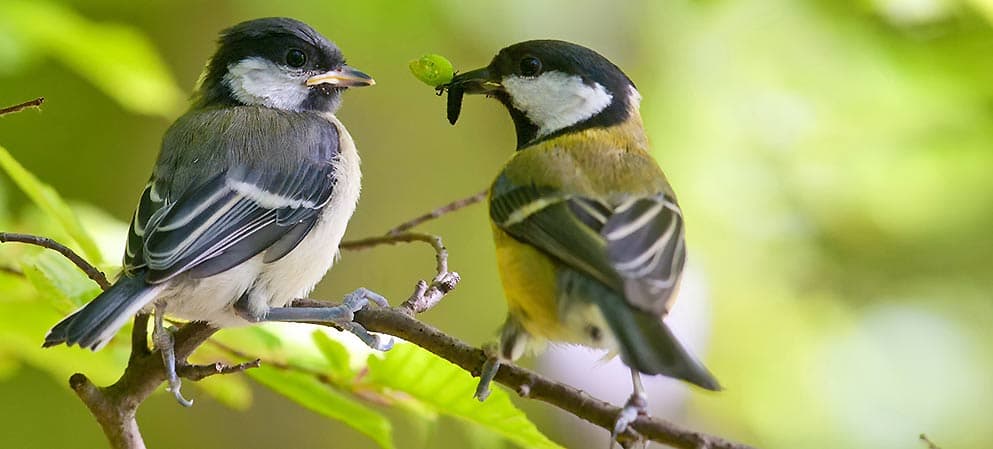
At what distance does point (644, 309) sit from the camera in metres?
1.04

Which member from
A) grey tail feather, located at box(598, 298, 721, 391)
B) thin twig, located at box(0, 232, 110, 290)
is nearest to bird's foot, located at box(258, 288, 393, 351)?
thin twig, located at box(0, 232, 110, 290)

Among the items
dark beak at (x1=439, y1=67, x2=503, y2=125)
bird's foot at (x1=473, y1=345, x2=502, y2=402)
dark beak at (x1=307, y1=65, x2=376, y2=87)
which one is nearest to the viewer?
bird's foot at (x1=473, y1=345, x2=502, y2=402)

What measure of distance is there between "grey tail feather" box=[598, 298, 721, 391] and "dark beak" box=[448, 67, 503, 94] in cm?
52

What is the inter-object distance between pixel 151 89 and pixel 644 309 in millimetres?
1142

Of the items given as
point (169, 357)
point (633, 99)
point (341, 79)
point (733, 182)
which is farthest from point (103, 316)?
point (733, 182)

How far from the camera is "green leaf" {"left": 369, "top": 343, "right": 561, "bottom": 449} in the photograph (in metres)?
1.22

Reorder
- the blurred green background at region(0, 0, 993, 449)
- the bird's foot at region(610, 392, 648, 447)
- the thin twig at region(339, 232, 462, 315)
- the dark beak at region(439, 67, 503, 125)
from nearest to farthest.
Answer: the bird's foot at region(610, 392, 648, 447) < the thin twig at region(339, 232, 462, 315) < the dark beak at region(439, 67, 503, 125) < the blurred green background at region(0, 0, 993, 449)

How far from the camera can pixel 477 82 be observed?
1507mm

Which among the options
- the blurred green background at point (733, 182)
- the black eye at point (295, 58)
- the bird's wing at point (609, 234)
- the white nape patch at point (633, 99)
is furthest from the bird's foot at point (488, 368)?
the blurred green background at point (733, 182)

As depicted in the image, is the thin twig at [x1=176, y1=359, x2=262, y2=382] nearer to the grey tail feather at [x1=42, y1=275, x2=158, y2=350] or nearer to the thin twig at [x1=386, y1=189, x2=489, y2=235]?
the grey tail feather at [x1=42, y1=275, x2=158, y2=350]

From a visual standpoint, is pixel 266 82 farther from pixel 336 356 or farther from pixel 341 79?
pixel 336 356

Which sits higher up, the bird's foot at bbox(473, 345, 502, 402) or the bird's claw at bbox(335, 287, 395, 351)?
→ the bird's foot at bbox(473, 345, 502, 402)

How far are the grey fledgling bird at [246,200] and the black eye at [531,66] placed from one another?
1.11ft

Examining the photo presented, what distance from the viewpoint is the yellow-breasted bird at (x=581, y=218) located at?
3.44ft
